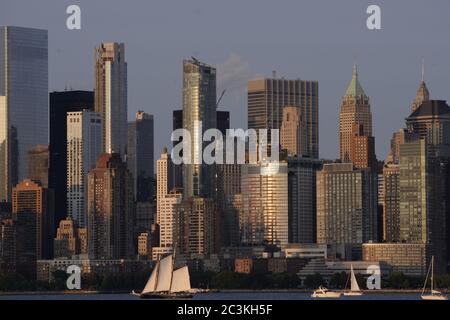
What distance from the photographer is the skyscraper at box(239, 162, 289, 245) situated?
160000 mm

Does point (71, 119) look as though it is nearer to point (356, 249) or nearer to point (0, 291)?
point (356, 249)

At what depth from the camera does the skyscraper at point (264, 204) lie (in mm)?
160000

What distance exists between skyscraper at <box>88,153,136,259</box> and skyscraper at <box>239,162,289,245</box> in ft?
48.6

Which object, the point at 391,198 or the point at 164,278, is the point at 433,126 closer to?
the point at 391,198

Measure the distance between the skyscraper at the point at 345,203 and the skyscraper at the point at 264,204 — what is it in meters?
4.60

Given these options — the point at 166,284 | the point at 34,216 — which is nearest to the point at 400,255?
the point at 34,216

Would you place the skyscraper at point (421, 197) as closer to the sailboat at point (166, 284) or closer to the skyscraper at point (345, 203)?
the skyscraper at point (345, 203)

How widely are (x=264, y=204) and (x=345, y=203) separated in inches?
365

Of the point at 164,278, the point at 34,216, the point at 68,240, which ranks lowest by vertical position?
the point at 164,278

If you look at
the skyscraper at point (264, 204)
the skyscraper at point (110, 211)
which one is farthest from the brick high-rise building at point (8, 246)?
the skyscraper at point (264, 204)

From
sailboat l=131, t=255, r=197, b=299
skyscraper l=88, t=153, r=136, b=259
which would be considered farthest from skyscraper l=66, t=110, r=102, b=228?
sailboat l=131, t=255, r=197, b=299

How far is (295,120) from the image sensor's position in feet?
562

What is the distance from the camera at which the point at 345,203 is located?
15900 cm
